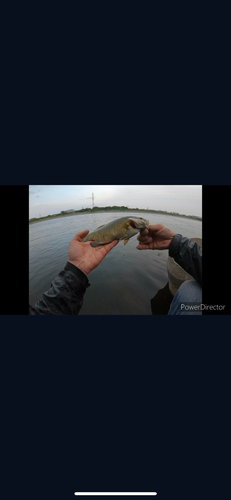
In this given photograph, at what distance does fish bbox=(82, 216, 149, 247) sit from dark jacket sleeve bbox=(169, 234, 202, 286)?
1.46ft

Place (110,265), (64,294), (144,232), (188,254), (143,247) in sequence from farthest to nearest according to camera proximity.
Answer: (110,265), (143,247), (144,232), (188,254), (64,294)

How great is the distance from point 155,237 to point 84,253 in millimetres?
1008

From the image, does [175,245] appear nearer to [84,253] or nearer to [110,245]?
[110,245]

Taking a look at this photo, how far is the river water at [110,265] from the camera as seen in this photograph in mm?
2373

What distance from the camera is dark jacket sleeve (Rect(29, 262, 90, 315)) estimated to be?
6.68 feet

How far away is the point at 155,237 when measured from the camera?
2.50 meters

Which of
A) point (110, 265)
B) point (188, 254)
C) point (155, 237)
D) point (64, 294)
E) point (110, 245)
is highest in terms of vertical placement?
point (155, 237)

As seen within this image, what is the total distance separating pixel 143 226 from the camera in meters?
2.33

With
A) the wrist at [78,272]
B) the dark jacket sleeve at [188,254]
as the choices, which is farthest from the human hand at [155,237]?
the wrist at [78,272]

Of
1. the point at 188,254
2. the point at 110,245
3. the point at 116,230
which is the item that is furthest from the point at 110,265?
the point at 188,254

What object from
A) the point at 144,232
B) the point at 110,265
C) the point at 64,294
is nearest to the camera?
the point at 64,294

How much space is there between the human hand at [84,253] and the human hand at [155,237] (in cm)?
38

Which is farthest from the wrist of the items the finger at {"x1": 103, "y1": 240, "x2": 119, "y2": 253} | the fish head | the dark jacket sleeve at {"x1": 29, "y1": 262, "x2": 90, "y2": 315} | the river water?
the fish head

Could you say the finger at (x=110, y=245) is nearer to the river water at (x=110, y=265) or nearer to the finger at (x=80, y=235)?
the river water at (x=110, y=265)
